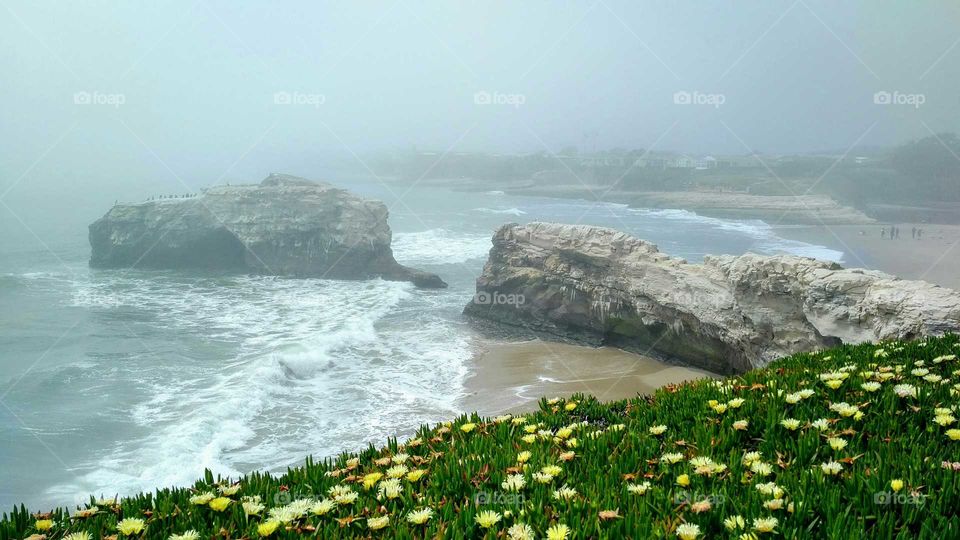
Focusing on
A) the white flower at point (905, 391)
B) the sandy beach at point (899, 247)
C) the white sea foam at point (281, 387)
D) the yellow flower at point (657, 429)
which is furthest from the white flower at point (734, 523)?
the sandy beach at point (899, 247)

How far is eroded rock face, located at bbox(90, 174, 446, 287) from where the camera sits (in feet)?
137

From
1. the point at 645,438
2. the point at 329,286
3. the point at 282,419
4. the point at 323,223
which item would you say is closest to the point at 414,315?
the point at 329,286

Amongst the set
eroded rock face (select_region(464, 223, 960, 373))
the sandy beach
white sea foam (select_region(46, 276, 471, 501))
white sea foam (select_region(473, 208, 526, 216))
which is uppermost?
white sea foam (select_region(473, 208, 526, 216))

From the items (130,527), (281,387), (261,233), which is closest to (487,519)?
(130,527)

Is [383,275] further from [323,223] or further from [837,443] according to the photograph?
[837,443]

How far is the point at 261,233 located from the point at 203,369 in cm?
2351

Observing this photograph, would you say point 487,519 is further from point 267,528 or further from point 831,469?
point 831,469

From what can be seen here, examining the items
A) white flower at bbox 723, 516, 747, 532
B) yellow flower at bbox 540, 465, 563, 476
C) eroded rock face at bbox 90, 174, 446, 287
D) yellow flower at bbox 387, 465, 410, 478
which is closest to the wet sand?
yellow flower at bbox 387, 465, 410, 478

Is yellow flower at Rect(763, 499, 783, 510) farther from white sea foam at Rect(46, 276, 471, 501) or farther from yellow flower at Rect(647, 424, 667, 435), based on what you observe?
white sea foam at Rect(46, 276, 471, 501)

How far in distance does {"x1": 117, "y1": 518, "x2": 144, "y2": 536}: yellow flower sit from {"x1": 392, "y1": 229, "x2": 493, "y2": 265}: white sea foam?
43750 mm

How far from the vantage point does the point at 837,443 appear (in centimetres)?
310

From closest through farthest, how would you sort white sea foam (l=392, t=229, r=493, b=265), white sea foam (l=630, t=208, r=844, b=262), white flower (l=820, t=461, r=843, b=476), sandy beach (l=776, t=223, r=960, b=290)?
white flower (l=820, t=461, r=843, b=476)
sandy beach (l=776, t=223, r=960, b=290)
white sea foam (l=630, t=208, r=844, b=262)
white sea foam (l=392, t=229, r=493, b=265)

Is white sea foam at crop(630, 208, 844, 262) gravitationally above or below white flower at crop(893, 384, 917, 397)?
above

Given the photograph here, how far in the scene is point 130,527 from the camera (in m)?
2.66
